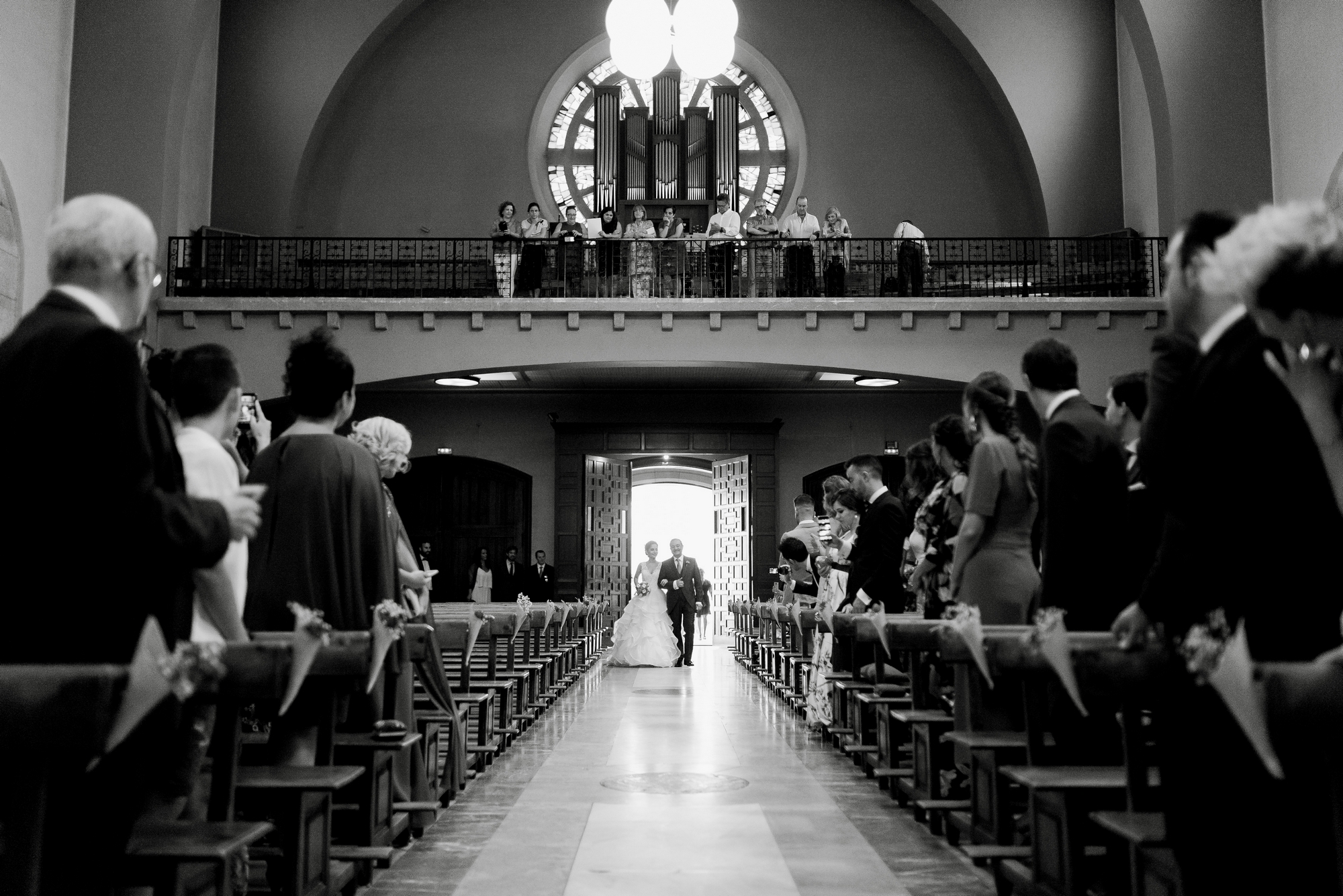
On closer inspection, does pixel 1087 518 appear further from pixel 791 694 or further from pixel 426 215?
pixel 426 215

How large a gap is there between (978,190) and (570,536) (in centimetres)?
747

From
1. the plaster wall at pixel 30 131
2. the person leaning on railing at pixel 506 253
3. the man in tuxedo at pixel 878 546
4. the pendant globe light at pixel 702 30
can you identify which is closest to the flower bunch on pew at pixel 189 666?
the man in tuxedo at pixel 878 546

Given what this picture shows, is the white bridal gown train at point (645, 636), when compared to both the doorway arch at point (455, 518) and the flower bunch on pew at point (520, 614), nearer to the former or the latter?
the doorway arch at point (455, 518)

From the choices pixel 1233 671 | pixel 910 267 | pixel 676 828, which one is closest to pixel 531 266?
pixel 910 267

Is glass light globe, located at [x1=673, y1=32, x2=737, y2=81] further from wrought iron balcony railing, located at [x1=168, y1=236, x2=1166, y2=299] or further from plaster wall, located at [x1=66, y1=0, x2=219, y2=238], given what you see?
plaster wall, located at [x1=66, y1=0, x2=219, y2=238]

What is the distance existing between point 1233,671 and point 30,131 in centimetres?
1288

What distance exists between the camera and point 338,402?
11.8 feet

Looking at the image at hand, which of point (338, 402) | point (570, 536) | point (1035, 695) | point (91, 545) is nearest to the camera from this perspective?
point (91, 545)

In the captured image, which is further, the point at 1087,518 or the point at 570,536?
the point at 570,536

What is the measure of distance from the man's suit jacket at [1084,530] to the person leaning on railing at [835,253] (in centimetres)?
1077

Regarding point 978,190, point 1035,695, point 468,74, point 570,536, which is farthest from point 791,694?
point 468,74

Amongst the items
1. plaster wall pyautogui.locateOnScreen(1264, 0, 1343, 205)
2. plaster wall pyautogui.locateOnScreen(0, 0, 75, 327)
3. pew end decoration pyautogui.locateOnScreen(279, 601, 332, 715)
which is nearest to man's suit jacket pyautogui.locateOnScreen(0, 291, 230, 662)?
pew end decoration pyautogui.locateOnScreen(279, 601, 332, 715)

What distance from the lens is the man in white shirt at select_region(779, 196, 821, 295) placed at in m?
14.2

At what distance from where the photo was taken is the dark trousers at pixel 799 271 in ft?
46.8
